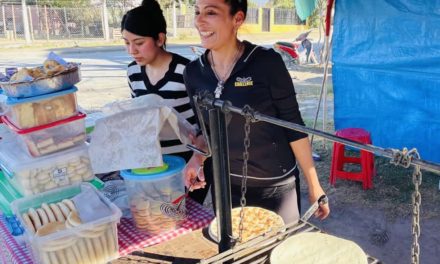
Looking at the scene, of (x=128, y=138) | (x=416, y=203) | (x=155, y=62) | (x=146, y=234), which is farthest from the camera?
(x=155, y=62)

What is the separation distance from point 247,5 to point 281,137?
57 cm

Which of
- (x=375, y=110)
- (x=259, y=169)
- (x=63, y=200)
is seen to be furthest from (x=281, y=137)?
(x=375, y=110)

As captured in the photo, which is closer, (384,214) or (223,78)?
(223,78)

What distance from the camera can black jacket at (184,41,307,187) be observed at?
59.3 inches

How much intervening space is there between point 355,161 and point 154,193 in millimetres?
3073

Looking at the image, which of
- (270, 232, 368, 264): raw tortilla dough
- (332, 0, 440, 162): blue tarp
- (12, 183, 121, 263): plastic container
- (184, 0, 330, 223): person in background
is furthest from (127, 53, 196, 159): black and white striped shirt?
(332, 0, 440, 162): blue tarp

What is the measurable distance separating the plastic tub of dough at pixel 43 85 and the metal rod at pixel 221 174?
0.82 m

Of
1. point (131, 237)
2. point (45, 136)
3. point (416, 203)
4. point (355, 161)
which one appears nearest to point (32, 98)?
point (45, 136)

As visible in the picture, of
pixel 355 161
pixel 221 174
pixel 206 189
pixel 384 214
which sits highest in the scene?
pixel 221 174

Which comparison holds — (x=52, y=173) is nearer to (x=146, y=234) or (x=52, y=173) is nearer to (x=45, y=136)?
(x=45, y=136)

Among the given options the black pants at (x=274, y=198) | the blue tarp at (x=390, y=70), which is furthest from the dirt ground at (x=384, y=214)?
the black pants at (x=274, y=198)

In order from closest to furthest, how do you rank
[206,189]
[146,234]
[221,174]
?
[221,174]
[146,234]
[206,189]

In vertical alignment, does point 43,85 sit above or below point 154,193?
above

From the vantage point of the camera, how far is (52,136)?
1629 mm
